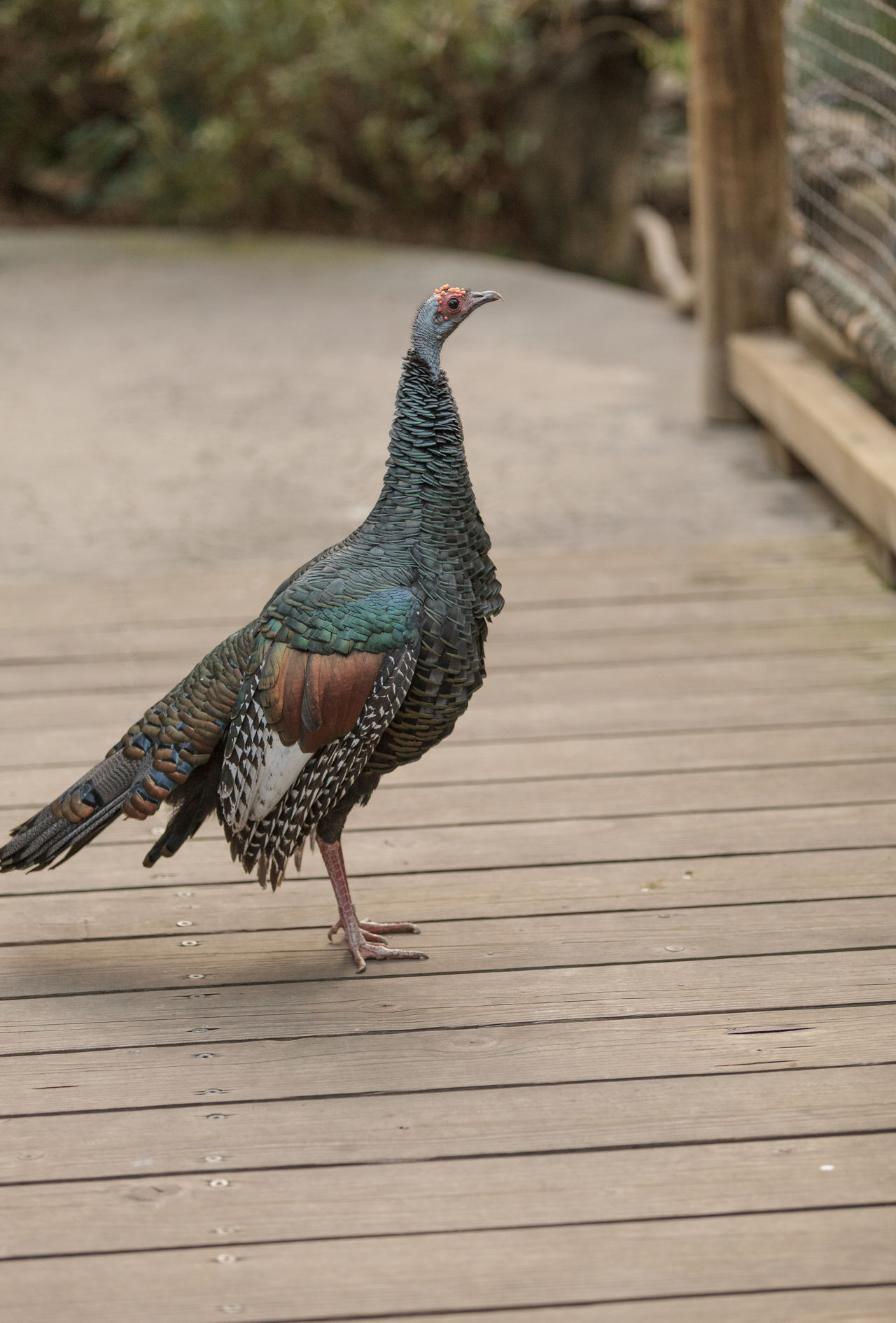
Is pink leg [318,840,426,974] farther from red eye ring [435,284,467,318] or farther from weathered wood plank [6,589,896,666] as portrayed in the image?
weathered wood plank [6,589,896,666]

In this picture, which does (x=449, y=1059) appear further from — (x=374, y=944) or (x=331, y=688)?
(x=331, y=688)

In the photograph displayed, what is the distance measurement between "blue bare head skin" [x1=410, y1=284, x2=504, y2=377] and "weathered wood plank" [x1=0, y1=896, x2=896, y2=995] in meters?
0.97

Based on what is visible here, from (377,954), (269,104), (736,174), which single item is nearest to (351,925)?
(377,954)

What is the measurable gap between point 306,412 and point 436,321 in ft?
11.3

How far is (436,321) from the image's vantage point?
242 centimetres

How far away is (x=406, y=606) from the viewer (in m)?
2.32

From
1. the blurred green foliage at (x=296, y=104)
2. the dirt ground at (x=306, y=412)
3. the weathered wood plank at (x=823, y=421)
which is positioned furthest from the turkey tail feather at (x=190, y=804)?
the blurred green foliage at (x=296, y=104)

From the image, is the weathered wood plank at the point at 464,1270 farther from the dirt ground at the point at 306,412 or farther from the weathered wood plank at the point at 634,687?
the dirt ground at the point at 306,412

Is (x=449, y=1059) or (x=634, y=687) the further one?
(x=634, y=687)

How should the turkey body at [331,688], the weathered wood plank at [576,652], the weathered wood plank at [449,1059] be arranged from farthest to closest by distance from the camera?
the weathered wood plank at [576,652]
the turkey body at [331,688]
the weathered wood plank at [449,1059]

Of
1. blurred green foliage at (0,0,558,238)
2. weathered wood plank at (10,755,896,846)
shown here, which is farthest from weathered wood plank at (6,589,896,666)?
blurred green foliage at (0,0,558,238)

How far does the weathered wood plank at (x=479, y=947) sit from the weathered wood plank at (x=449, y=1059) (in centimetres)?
19

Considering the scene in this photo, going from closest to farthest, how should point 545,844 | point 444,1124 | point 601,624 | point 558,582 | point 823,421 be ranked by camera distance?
point 444,1124 < point 545,844 < point 601,624 < point 558,582 < point 823,421

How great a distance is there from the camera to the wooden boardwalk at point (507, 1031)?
1839 mm
